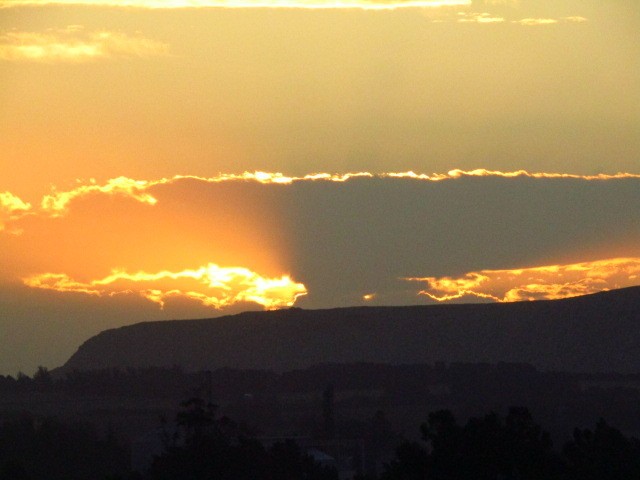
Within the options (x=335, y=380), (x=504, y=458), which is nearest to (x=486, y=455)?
(x=504, y=458)

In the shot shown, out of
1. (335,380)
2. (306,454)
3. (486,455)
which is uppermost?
(335,380)

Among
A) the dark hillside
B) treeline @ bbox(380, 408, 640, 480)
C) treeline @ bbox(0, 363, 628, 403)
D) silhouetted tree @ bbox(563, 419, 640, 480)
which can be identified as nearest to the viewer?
treeline @ bbox(380, 408, 640, 480)

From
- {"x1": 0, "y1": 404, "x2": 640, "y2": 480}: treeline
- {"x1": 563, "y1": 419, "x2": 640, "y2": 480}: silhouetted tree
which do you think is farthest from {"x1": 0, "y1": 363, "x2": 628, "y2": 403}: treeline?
{"x1": 563, "y1": 419, "x2": 640, "y2": 480}: silhouetted tree

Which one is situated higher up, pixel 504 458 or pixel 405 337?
pixel 405 337

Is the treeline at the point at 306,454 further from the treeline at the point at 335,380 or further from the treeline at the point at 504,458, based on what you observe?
the treeline at the point at 335,380

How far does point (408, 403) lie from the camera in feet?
422

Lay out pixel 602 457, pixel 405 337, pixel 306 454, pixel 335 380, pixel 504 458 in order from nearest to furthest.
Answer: pixel 504 458 < pixel 602 457 < pixel 306 454 < pixel 335 380 < pixel 405 337

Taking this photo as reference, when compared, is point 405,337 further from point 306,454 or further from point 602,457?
point 602,457

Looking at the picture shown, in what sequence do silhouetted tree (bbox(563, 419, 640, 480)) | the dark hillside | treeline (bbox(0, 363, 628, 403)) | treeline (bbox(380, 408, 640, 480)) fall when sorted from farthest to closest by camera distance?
the dark hillside
treeline (bbox(0, 363, 628, 403))
silhouetted tree (bbox(563, 419, 640, 480))
treeline (bbox(380, 408, 640, 480))

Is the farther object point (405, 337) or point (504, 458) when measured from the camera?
point (405, 337)

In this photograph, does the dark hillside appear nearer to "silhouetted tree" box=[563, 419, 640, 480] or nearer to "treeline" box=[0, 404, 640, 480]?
"treeline" box=[0, 404, 640, 480]

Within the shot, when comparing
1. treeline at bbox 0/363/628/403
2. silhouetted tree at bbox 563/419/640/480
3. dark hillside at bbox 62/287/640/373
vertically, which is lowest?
silhouetted tree at bbox 563/419/640/480

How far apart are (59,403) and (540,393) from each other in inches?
1501

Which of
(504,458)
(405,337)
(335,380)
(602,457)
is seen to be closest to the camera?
(504,458)
